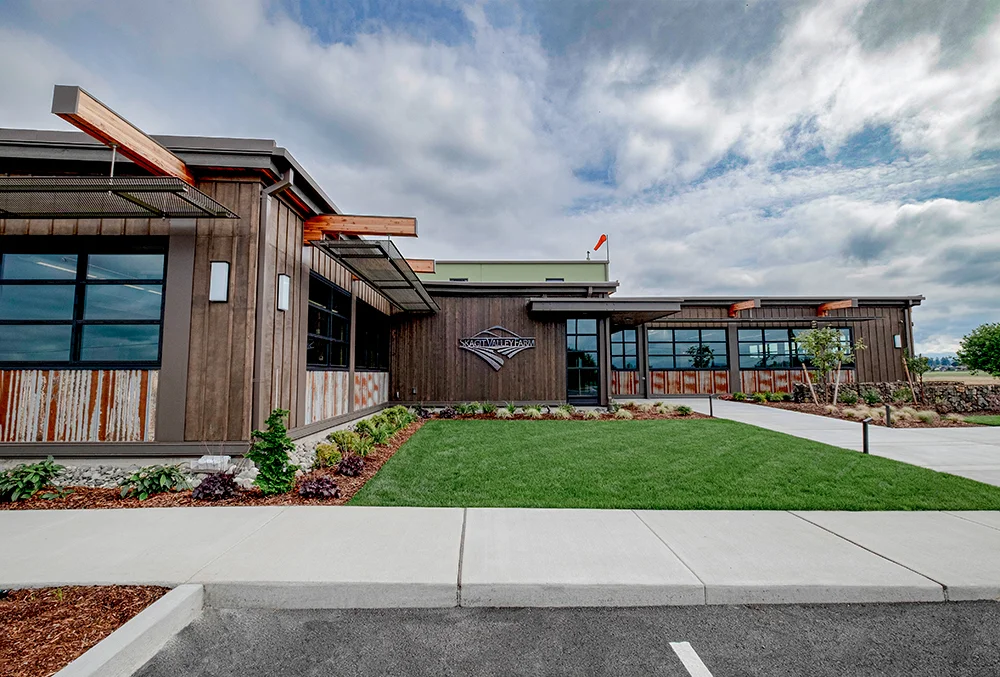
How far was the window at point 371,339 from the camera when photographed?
38.8 feet

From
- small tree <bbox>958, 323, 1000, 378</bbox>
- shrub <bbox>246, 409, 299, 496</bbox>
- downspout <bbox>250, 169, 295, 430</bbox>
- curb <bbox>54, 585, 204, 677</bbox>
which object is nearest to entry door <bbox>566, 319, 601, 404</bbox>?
downspout <bbox>250, 169, 295, 430</bbox>

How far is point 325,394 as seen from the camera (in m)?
9.18

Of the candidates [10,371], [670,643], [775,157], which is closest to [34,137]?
[10,371]

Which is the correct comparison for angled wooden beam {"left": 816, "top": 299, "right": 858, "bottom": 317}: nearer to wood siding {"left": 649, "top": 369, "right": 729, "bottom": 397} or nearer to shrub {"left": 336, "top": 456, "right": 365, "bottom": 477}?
wood siding {"left": 649, "top": 369, "right": 729, "bottom": 397}

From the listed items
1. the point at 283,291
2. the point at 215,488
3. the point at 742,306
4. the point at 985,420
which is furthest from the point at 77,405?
the point at 742,306

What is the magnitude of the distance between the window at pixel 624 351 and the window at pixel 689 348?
918 millimetres

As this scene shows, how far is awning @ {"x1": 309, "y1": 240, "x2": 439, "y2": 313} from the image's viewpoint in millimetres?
7785

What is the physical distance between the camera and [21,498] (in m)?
4.84

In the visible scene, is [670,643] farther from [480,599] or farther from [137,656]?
[137,656]

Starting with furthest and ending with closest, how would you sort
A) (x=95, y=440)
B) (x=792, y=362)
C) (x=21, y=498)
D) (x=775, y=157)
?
(x=792, y=362) < (x=775, y=157) < (x=95, y=440) < (x=21, y=498)

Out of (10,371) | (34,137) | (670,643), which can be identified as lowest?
(670,643)

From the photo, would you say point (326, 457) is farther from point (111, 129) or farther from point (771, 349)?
point (771, 349)

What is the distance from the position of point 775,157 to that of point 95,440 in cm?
1878

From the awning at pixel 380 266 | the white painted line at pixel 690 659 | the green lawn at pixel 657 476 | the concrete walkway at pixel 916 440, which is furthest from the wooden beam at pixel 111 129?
the concrete walkway at pixel 916 440
